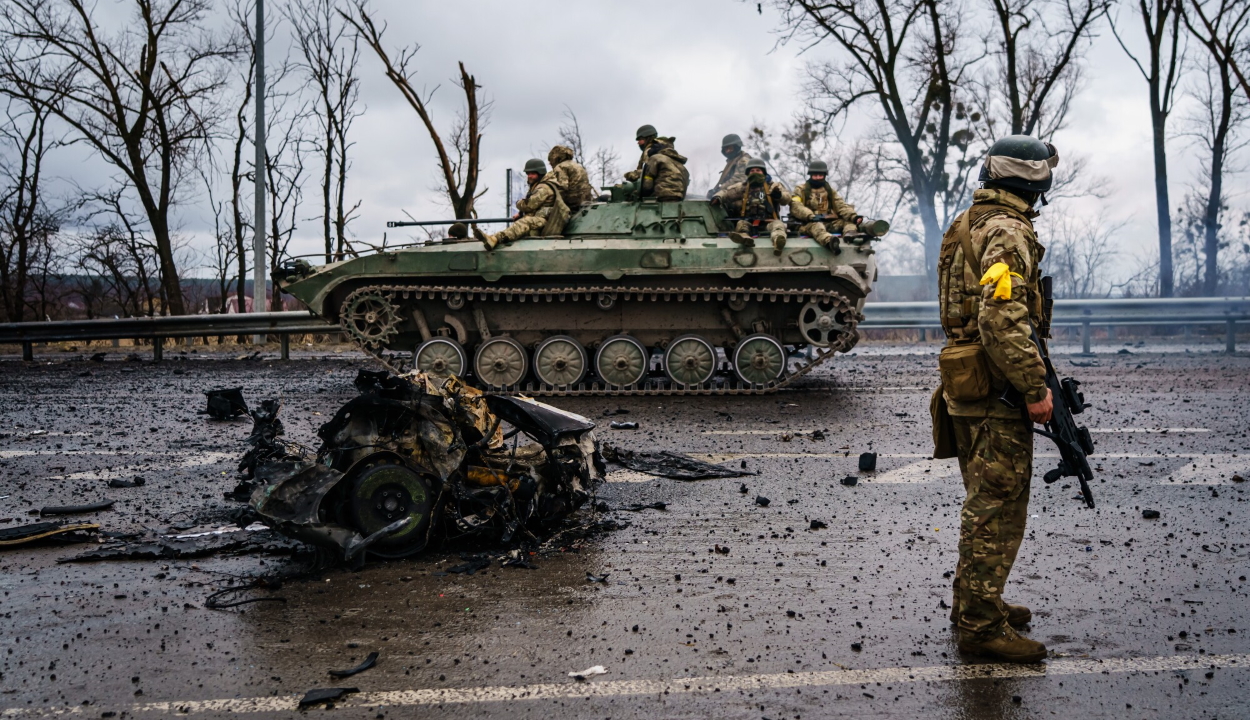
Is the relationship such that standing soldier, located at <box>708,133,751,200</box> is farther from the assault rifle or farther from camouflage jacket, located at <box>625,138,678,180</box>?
the assault rifle

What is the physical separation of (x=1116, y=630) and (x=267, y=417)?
4095 mm

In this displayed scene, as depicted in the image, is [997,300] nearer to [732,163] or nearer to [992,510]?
[992,510]

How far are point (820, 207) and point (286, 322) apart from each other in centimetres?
896

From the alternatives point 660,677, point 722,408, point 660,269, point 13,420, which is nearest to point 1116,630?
point 660,677

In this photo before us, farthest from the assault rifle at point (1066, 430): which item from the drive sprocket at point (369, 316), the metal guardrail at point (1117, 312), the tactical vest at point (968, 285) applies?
the metal guardrail at point (1117, 312)

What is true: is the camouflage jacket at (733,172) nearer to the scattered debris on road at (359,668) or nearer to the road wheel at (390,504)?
the road wheel at (390,504)

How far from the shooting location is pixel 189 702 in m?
3.65

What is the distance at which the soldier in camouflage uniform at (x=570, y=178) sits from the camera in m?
13.9

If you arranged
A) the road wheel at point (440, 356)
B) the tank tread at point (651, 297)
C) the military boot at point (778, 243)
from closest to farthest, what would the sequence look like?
the military boot at point (778, 243) < the tank tread at point (651, 297) < the road wheel at point (440, 356)

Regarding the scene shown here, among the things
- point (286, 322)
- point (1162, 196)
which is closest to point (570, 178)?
point (286, 322)

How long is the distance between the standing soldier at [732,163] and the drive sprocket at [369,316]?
14.5 ft

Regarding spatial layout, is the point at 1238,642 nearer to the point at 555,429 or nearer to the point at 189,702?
the point at 555,429

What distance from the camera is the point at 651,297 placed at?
13109 mm

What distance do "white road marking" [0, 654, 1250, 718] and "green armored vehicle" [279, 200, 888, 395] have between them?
28.7ft
